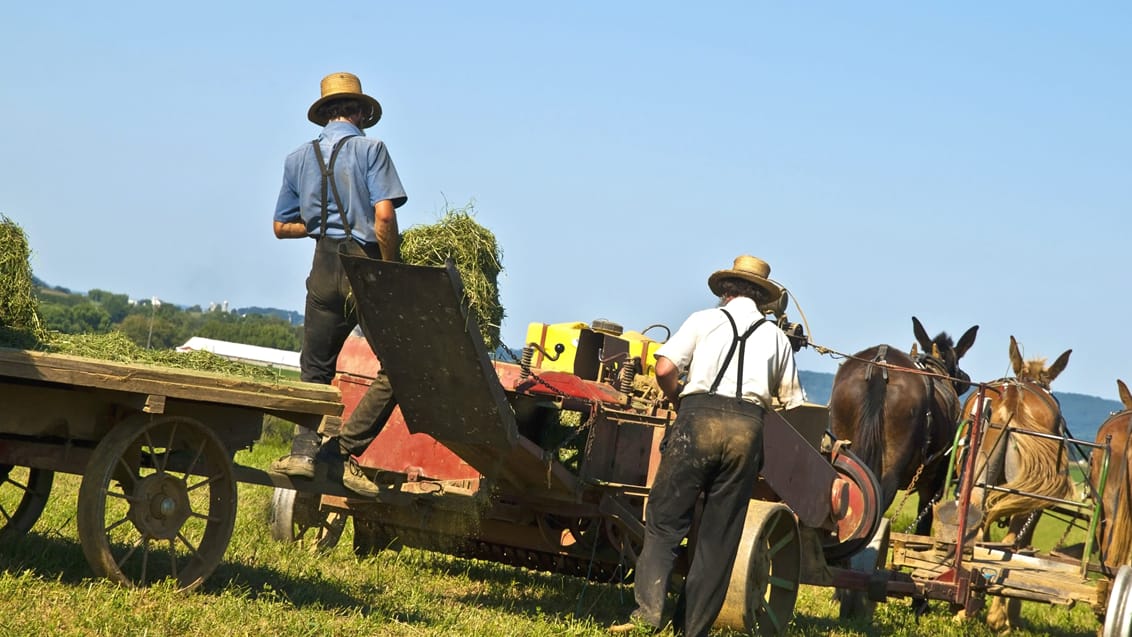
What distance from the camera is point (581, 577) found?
9234mm

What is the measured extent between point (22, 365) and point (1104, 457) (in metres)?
7.90

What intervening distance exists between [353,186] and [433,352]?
105 cm

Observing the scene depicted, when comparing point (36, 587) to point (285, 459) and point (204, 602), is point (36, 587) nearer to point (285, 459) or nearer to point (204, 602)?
point (204, 602)

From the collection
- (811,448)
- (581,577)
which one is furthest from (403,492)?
(811,448)

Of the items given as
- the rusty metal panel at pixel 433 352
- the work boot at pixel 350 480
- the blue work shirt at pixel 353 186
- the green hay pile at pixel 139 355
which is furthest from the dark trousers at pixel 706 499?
the green hay pile at pixel 139 355

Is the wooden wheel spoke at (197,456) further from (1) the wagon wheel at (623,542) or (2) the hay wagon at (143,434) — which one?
(1) the wagon wheel at (623,542)

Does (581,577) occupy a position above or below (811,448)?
below

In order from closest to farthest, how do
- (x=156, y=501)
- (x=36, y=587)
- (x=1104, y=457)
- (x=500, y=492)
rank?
(x=36, y=587), (x=156, y=501), (x=500, y=492), (x=1104, y=457)

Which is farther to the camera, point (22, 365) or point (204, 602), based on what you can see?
point (204, 602)

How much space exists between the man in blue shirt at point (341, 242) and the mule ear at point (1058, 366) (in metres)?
8.85

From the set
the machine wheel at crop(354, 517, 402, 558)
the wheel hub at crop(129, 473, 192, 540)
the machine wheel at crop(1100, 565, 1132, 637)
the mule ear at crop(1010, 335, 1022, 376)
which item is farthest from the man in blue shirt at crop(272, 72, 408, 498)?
the mule ear at crop(1010, 335, 1022, 376)

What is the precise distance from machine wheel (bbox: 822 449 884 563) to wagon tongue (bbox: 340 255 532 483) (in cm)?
305

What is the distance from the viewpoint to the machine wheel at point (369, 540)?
946 centimetres

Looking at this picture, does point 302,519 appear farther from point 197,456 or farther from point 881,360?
point 881,360
